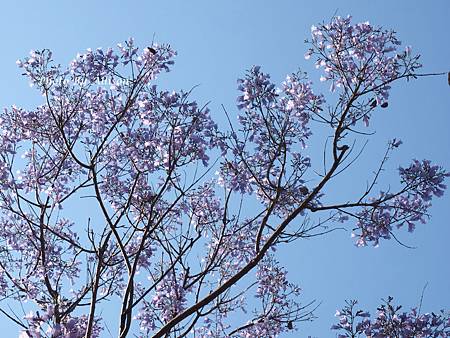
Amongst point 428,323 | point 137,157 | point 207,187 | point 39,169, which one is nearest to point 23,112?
point 39,169

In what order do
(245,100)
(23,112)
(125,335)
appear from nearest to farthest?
(125,335) < (245,100) < (23,112)

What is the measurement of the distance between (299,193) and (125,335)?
8.14 ft

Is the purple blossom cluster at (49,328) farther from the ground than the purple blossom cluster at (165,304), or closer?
closer

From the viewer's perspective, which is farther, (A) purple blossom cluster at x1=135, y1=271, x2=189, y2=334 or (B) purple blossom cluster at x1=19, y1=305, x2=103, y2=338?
(A) purple blossom cluster at x1=135, y1=271, x2=189, y2=334

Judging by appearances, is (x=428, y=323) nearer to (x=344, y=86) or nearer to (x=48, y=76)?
(x=344, y=86)

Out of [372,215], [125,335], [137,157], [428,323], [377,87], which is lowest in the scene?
[125,335]

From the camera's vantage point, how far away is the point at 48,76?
7.56 meters

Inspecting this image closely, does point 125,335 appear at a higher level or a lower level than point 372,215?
lower

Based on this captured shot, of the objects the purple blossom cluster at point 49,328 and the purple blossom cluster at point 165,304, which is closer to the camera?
the purple blossom cluster at point 49,328

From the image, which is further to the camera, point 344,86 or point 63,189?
point 63,189

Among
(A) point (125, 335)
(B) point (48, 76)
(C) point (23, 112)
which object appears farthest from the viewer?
(C) point (23, 112)

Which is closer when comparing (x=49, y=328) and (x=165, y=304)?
(x=49, y=328)

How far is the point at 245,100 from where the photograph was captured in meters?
6.71

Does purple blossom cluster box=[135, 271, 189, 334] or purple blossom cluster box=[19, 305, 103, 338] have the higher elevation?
purple blossom cluster box=[135, 271, 189, 334]
